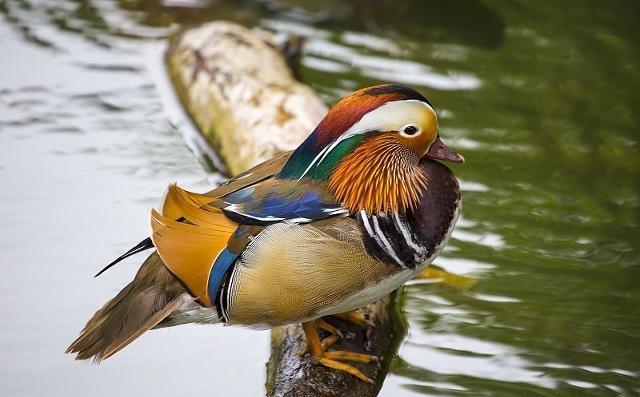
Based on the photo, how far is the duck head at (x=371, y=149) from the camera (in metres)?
3.45

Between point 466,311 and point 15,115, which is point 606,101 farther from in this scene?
point 15,115

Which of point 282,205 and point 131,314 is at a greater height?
point 282,205

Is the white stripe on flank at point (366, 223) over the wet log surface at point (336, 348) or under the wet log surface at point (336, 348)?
over

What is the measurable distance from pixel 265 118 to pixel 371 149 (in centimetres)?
167

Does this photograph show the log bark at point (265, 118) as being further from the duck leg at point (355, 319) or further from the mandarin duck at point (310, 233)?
the mandarin duck at point (310, 233)

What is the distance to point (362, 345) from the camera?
3871 mm

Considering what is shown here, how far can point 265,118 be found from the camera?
5.14m

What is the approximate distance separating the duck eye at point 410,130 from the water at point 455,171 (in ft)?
3.48

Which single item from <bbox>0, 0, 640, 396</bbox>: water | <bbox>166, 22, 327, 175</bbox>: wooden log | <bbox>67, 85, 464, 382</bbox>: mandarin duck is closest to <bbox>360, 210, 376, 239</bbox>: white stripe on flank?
<bbox>67, 85, 464, 382</bbox>: mandarin duck

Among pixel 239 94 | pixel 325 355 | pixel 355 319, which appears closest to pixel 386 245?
pixel 325 355

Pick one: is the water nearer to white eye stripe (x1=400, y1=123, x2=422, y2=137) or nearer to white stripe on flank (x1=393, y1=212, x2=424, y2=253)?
white stripe on flank (x1=393, y1=212, x2=424, y2=253)

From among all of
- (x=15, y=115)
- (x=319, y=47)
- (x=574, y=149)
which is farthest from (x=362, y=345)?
(x=319, y=47)

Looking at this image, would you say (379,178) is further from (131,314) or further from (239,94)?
(239,94)

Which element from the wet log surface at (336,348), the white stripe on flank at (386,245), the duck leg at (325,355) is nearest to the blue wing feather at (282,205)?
the white stripe on flank at (386,245)
